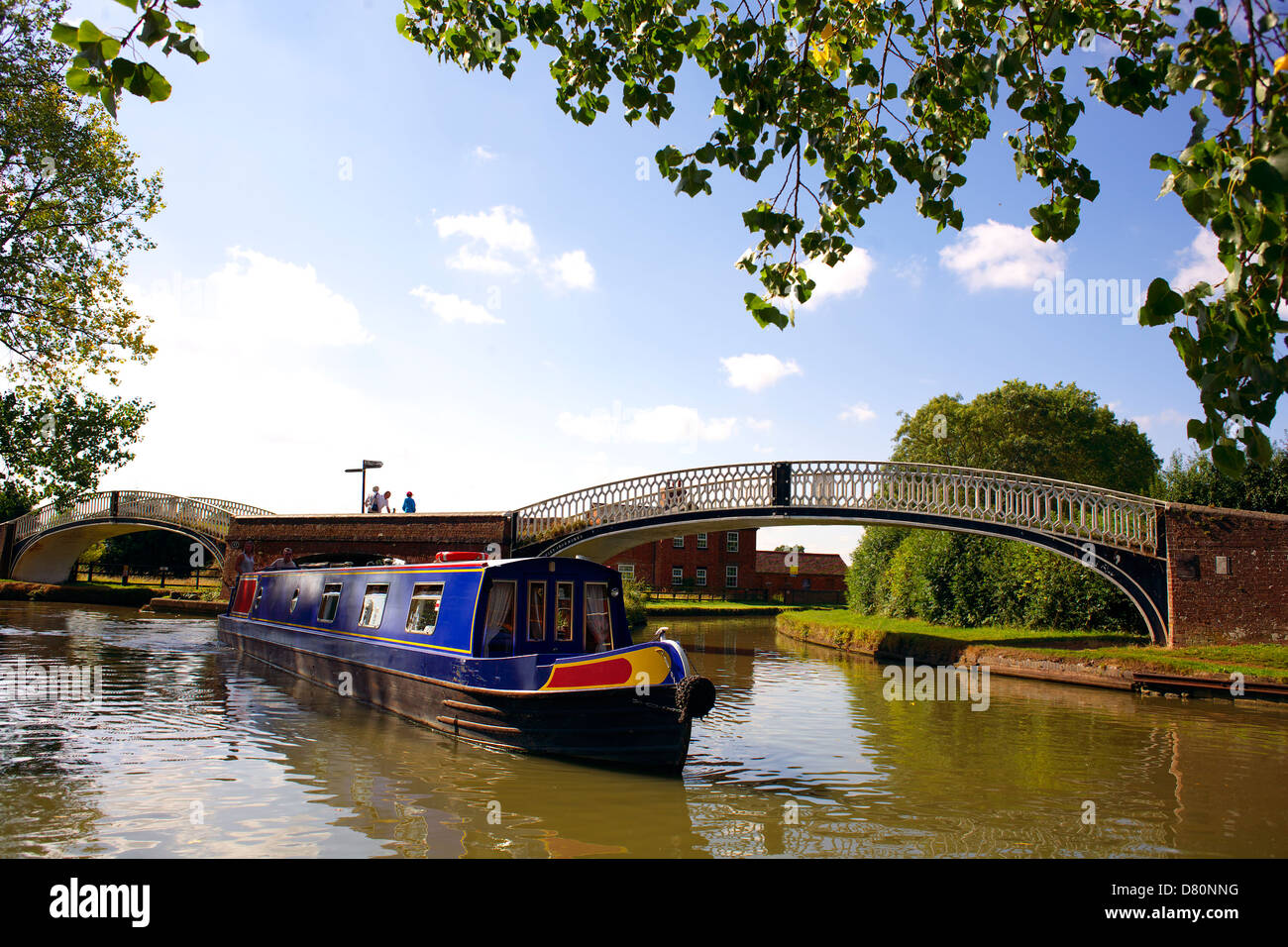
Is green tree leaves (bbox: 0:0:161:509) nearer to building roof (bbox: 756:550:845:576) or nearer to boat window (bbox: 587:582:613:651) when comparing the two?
boat window (bbox: 587:582:613:651)

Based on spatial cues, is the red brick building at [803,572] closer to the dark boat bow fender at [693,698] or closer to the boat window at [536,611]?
the boat window at [536,611]

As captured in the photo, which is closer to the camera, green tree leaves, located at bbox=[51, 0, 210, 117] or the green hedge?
green tree leaves, located at bbox=[51, 0, 210, 117]

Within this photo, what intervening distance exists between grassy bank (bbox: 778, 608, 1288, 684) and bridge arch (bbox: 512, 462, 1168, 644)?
1258mm

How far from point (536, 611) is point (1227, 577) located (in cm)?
1348

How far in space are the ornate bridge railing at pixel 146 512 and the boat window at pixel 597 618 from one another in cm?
2370

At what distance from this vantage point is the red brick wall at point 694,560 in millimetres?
45594

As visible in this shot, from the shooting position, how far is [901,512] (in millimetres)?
18250

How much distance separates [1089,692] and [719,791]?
9.53 metres

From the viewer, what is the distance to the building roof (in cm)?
5378

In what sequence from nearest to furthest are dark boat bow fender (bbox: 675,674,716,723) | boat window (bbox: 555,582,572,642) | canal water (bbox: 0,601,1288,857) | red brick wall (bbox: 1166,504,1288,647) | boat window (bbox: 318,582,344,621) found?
canal water (bbox: 0,601,1288,857) < dark boat bow fender (bbox: 675,674,716,723) < boat window (bbox: 555,582,572,642) < boat window (bbox: 318,582,344,621) < red brick wall (bbox: 1166,504,1288,647)

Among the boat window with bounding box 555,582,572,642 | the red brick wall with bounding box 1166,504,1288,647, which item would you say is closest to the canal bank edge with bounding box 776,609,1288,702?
the red brick wall with bounding box 1166,504,1288,647
